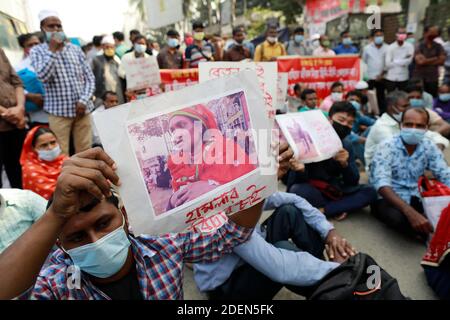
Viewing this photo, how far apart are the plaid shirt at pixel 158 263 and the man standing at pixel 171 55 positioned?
478 centimetres

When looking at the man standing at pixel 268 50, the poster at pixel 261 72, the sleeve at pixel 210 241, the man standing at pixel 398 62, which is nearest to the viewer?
the sleeve at pixel 210 241

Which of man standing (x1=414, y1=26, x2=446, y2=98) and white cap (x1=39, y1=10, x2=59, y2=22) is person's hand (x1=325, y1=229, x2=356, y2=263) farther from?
man standing (x1=414, y1=26, x2=446, y2=98)

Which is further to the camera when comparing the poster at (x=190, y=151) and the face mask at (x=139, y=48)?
the face mask at (x=139, y=48)

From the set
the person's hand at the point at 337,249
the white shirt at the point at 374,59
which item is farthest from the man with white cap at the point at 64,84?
the white shirt at the point at 374,59

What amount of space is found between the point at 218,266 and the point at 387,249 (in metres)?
1.64

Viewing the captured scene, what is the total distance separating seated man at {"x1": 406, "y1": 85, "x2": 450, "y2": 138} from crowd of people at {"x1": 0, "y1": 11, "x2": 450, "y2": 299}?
14 mm

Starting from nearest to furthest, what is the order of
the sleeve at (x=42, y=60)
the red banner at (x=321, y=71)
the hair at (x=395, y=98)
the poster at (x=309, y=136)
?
1. the poster at (x=309, y=136)
2. the sleeve at (x=42, y=60)
3. the hair at (x=395, y=98)
4. the red banner at (x=321, y=71)

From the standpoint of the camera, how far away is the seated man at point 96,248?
31.1 inches

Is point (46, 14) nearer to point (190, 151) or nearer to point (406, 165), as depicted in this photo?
point (190, 151)

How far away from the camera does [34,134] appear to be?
266 cm

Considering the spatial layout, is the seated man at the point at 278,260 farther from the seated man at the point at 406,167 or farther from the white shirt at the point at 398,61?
the white shirt at the point at 398,61

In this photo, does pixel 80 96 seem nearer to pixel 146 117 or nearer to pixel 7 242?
pixel 7 242

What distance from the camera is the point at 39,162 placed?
2.71 m
